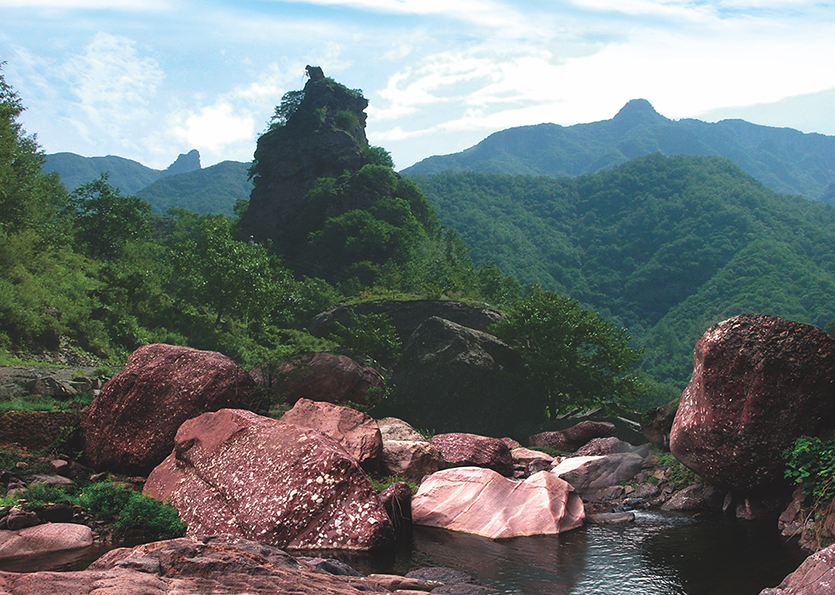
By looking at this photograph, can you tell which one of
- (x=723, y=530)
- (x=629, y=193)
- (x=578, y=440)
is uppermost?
(x=629, y=193)

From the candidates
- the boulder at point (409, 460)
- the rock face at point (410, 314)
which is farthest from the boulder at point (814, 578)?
the rock face at point (410, 314)

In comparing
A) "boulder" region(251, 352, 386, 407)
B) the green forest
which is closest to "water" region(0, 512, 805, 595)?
"boulder" region(251, 352, 386, 407)

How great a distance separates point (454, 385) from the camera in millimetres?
35938

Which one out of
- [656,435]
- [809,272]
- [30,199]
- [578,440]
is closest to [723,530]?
[656,435]

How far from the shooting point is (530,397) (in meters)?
38.5

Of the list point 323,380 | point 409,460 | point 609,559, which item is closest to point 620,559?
point 609,559

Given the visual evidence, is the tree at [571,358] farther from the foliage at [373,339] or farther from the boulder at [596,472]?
the boulder at [596,472]

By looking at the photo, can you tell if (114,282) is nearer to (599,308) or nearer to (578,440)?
(578,440)

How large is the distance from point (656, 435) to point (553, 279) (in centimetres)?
7695

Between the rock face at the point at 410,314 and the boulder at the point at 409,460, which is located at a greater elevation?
the rock face at the point at 410,314

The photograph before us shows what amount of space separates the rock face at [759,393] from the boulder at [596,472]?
18.4 ft

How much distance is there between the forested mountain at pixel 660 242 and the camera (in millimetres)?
73812

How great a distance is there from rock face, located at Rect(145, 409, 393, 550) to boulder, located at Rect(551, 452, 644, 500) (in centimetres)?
1014

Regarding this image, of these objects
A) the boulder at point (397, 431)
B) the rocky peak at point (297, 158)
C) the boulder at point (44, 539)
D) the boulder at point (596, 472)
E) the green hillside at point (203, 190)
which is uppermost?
the green hillside at point (203, 190)
